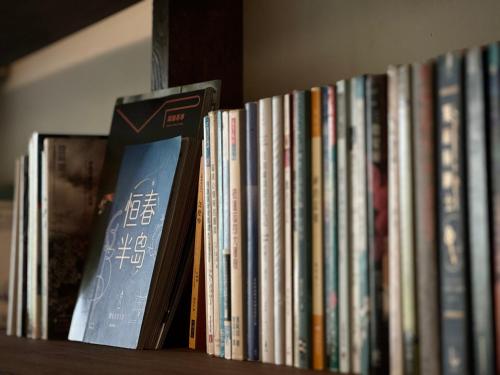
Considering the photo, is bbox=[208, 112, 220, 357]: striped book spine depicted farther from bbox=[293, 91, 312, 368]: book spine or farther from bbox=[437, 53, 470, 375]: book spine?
bbox=[437, 53, 470, 375]: book spine

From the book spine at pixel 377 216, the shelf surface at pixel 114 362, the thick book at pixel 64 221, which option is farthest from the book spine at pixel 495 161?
the thick book at pixel 64 221

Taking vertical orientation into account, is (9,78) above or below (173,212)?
above

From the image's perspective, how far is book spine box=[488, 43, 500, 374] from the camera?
0.61 meters

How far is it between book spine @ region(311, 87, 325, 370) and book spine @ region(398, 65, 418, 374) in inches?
4.0

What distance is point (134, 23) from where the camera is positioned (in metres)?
1.50

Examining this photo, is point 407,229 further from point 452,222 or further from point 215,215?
point 215,215

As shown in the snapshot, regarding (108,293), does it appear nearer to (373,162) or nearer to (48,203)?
(48,203)

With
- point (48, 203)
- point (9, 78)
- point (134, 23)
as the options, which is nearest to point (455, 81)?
point (48, 203)

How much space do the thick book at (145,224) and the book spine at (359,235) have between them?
11.6 inches

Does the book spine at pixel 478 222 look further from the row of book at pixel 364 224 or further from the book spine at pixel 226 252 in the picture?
the book spine at pixel 226 252

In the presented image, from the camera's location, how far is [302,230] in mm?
766

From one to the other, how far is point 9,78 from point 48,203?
999 millimetres

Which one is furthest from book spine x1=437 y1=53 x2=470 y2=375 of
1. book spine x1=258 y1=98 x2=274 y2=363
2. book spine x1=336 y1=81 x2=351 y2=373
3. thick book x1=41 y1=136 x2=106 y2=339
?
thick book x1=41 y1=136 x2=106 y2=339

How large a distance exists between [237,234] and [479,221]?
30cm
